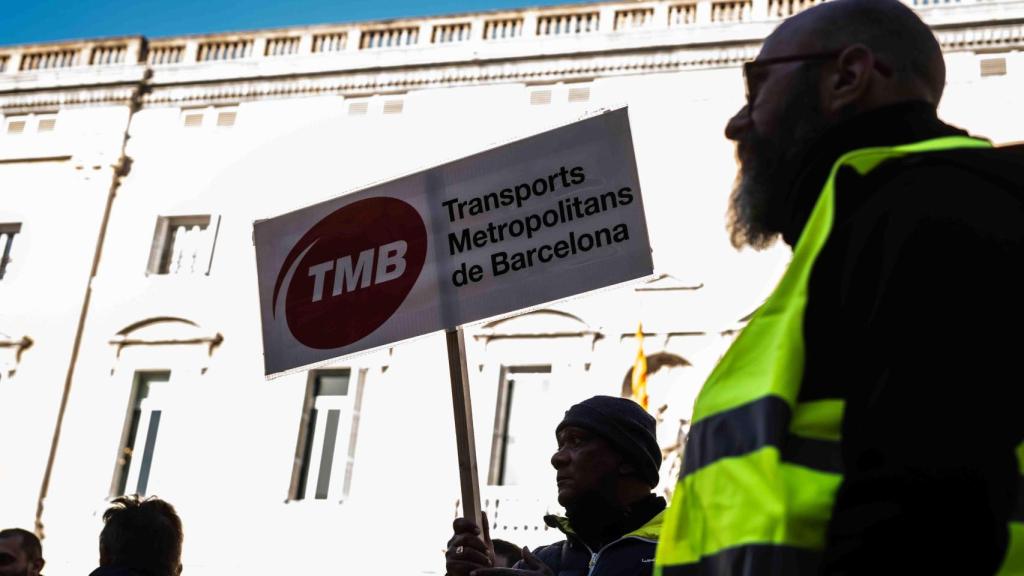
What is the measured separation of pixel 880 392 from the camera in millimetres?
1691

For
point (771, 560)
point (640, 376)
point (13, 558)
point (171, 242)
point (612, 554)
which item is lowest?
point (771, 560)

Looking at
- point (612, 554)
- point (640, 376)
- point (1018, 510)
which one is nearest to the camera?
point (1018, 510)

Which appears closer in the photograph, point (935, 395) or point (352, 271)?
point (935, 395)

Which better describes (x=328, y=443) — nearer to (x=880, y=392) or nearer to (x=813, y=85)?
A: (x=813, y=85)

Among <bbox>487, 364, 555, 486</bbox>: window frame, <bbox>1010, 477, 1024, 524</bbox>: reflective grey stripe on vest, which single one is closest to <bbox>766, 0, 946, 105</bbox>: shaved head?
<bbox>1010, 477, 1024, 524</bbox>: reflective grey stripe on vest

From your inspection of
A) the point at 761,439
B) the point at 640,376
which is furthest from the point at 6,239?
the point at 761,439

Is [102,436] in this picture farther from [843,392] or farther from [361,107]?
[843,392]

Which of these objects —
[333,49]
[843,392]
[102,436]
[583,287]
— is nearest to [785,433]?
[843,392]

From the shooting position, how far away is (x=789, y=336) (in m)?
1.80

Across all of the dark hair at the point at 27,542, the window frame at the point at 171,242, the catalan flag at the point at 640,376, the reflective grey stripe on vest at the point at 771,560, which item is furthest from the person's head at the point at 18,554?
the window frame at the point at 171,242

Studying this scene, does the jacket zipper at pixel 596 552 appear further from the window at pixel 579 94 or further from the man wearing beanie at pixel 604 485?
the window at pixel 579 94

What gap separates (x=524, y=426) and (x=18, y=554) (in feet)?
36.5

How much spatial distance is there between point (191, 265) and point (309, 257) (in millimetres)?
14765

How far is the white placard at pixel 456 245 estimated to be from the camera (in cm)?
423
